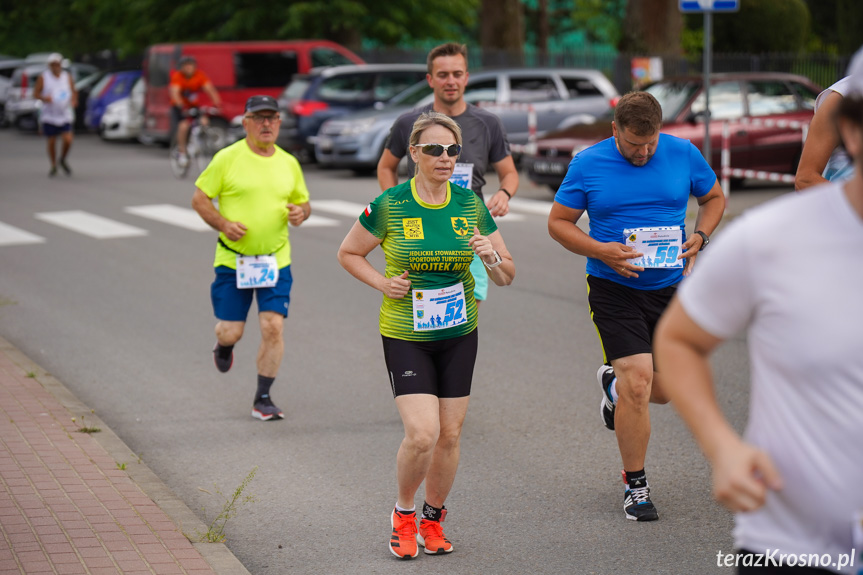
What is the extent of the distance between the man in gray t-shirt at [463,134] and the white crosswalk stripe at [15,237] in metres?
8.70

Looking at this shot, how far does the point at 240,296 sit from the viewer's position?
7.24 m

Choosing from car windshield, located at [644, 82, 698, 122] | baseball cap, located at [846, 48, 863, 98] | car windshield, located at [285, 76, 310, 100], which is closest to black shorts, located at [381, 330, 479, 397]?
baseball cap, located at [846, 48, 863, 98]

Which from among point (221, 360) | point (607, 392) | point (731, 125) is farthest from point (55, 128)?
point (607, 392)

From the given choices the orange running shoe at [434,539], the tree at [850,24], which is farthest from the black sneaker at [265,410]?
the tree at [850,24]

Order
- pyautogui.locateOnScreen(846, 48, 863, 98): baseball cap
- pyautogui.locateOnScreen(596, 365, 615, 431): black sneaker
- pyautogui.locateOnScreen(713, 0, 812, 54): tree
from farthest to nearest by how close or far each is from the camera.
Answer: pyautogui.locateOnScreen(713, 0, 812, 54): tree, pyautogui.locateOnScreen(596, 365, 615, 431): black sneaker, pyautogui.locateOnScreen(846, 48, 863, 98): baseball cap

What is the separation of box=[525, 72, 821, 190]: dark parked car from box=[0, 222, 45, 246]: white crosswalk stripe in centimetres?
733

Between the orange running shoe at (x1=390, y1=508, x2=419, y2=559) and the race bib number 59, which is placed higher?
the race bib number 59

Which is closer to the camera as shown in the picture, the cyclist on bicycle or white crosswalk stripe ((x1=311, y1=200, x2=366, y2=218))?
white crosswalk stripe ((x1=311, y1=200, x2=366, y2=218))

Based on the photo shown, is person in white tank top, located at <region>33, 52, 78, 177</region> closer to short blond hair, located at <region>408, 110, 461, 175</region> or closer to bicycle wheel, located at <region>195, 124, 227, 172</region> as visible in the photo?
bicycle wheel, located at <region>195, 124, 227, 172</region>

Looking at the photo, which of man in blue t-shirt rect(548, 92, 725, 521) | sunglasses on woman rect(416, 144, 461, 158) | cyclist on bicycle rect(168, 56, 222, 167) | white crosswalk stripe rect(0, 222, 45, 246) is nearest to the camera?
sunglasses on woman rect(416, 144, 461, 158)

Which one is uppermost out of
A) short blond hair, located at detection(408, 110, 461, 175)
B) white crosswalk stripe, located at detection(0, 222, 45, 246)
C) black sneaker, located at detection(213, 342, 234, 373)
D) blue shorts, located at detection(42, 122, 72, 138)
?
short blond hair, located at detection(408, 110, 461, 175)

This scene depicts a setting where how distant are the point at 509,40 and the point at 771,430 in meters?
33.0

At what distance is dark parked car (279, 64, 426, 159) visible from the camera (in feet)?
75.5

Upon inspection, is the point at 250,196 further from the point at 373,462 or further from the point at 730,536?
the point at 730,536
